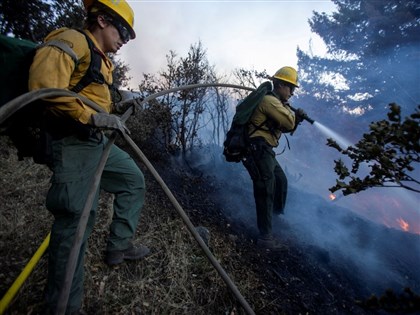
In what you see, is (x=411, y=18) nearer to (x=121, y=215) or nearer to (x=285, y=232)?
(x=285, y=232)

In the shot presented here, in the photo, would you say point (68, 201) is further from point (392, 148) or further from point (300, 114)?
point (300, 114)

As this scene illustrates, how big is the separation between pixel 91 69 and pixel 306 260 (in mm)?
3838

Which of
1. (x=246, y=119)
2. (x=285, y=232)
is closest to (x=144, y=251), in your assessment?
(x=246, y=119)

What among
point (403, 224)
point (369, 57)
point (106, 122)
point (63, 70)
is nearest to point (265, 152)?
point (106, 122)

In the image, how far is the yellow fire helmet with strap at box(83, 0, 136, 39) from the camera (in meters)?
2.21

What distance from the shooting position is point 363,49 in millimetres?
13469

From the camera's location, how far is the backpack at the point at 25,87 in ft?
5.87

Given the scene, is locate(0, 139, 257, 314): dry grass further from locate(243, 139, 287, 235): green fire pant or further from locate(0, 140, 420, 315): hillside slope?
locate(243, 139, 287, 235): green fire pant

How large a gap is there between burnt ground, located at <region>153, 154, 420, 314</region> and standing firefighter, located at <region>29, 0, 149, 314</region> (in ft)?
6.13

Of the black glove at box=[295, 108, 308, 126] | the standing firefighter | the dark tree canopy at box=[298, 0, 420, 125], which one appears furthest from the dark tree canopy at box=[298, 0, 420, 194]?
the standing firefighter

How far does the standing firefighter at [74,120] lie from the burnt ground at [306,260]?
1868 millimetres

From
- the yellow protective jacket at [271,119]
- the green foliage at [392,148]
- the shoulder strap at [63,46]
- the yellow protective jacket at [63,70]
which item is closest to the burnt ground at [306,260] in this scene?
the green foliage at [392,148]

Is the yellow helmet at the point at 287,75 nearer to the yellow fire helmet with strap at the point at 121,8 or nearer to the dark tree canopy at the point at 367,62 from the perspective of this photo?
the yellow fire helmet with strap at the point at 121,8

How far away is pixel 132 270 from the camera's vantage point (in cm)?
293
